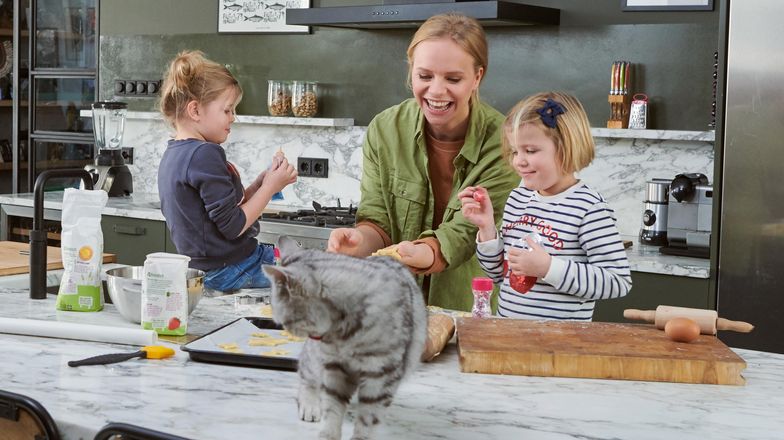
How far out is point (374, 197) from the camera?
273 centimetres

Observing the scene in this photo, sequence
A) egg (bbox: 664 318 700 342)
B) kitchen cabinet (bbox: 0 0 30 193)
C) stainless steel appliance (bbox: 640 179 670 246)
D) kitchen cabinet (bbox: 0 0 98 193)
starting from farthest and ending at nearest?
kitchen cabinet (bbox: 0 0 30 193) → kitchen cabinet (bbox: 0 0 98 193) → stainless steel appliance (bbox: 640 179 670 246) → egg (bbox: 664 318 700 342)

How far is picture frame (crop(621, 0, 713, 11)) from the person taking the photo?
3.72 metres

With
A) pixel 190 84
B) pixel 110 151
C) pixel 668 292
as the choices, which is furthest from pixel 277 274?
pixel 110 151

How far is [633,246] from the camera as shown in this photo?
3.68 m

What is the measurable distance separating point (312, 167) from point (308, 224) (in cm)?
73

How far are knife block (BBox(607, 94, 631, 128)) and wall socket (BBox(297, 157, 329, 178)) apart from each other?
1.40 meters

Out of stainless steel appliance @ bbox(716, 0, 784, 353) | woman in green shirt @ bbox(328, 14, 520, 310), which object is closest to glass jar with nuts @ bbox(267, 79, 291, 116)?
woman in green shirt @ bbox(328, 14, 520, 310)

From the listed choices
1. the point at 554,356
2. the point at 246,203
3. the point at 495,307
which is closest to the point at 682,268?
the point at 495,307

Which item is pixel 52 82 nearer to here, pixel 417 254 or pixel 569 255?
pixel 417 254

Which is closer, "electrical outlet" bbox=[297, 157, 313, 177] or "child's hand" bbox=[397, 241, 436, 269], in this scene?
"child's hand" bbox=[397, 241, 436, 269]

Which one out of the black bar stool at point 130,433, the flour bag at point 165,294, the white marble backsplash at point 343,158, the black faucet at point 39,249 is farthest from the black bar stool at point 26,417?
the white marble backsplash at point 343,158

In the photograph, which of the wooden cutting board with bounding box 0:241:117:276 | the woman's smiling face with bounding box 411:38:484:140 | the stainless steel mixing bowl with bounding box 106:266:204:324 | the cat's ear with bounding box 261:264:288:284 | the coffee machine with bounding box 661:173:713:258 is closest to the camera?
the cat's ear with bounding box 261:264:288:284

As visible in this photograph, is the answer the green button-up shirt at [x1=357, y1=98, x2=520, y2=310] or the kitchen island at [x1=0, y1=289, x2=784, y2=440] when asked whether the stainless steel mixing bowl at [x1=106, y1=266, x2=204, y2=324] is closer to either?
the kitchen island at [x1=0, y1=289, x2=784, y2=440]

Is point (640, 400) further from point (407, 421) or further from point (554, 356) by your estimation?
point (407, 421)
